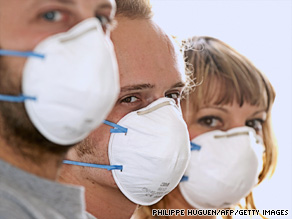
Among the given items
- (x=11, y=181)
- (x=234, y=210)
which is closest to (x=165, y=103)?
(x=11, y=181)

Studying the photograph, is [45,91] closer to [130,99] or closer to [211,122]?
[130,99]

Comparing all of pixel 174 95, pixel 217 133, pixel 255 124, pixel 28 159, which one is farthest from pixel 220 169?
pixel 28 159

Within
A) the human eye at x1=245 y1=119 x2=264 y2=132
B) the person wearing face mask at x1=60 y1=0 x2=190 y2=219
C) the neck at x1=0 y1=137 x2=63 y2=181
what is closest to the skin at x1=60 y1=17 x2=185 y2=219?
the person wearing face mask at x1=60 y1=0 x2=190 y2=219

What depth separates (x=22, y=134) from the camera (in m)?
1.40

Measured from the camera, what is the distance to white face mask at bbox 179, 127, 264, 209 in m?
2.69

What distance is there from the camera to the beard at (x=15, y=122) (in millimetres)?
1383

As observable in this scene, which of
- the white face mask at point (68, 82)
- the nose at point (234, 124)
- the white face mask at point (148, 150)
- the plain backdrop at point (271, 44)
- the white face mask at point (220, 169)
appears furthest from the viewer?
the plain backdrop at point (271, 44)

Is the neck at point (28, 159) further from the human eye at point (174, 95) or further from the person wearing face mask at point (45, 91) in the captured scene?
the human eye at point (174, 95)

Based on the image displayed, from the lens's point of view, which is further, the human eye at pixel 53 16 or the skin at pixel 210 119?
the skin at pixel 210 119

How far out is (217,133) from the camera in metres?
2.74

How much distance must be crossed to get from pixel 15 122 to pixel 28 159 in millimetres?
89

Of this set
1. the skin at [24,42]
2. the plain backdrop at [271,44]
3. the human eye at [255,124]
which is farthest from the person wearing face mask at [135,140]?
the plain backdrop at [271,44]

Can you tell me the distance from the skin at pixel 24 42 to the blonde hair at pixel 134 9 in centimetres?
70

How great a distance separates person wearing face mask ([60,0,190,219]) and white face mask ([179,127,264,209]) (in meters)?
0.59
